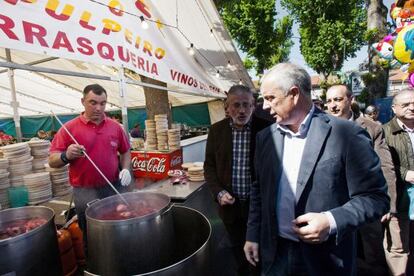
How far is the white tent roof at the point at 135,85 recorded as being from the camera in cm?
538

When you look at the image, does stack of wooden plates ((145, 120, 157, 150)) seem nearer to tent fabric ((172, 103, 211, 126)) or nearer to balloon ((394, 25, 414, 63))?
balloon ((394, 25, 414, 63))

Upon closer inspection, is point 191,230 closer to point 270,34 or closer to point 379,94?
point 379,94

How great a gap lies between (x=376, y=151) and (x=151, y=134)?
9.87ft

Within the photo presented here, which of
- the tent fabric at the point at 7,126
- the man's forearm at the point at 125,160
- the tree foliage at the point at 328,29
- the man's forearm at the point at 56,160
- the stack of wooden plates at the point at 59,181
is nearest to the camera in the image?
the man's forearm at the point at 56,160

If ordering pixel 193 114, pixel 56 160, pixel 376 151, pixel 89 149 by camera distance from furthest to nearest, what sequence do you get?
pixel 193 114 → pixel 376 151 → pixel 89 149 → pixel 56 160

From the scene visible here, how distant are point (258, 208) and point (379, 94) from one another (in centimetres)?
1136

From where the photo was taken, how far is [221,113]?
1196 cm

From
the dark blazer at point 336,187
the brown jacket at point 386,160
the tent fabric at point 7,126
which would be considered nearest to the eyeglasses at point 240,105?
the dark blazer at point 336,187

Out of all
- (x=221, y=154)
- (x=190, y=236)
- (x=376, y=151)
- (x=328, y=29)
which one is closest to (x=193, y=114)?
(x=328, y=29)

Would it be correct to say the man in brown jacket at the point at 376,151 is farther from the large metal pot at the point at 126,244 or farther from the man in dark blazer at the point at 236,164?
the large metal pot at the point at 126,244

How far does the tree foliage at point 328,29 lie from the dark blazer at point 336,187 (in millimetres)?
22132

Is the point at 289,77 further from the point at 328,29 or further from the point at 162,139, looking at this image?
the point at 328,29

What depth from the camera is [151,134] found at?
164 inches

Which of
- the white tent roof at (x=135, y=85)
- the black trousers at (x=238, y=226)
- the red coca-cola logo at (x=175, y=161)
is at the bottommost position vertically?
the black trousers at (x=238, y=226)
